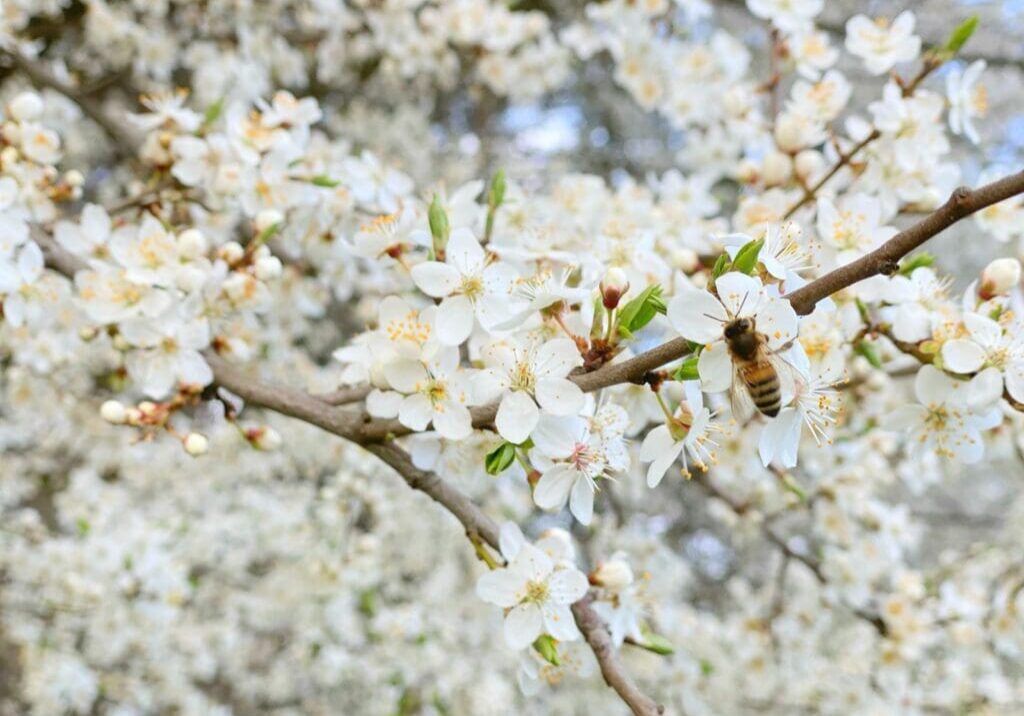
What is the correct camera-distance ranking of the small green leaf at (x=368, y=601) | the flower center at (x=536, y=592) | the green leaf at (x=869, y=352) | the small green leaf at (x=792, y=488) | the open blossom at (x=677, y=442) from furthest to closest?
the small green leaf at (x=368, y=601) → the small green leaf at (x=792, y=488) → the green leaf at (x=869, y=352) → the flower center at (x=536, y=592) → the open blossom at (x=677, y=442)

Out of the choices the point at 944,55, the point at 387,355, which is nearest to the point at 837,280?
the point at 387,355

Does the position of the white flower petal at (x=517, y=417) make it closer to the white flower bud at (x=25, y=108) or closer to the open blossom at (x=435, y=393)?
the open blossom at (x=435, y=393)

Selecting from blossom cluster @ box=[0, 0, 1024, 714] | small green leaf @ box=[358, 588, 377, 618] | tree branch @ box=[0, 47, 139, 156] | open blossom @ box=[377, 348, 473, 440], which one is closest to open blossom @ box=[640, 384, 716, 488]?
blossom cluster @ box=[0, 0, 1024, 714]

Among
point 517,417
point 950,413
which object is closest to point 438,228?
point 517,417

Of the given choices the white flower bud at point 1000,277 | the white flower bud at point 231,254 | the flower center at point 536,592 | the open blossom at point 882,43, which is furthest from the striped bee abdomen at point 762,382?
the open blossom at point 882,43

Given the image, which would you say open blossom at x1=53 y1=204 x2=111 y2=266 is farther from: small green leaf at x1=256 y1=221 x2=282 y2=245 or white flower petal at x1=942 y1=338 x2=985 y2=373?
white flower petal at x1=942 y1=338 x2=985 y2=373

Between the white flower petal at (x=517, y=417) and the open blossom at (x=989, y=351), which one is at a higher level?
the open blossom at (x=989, y=351)

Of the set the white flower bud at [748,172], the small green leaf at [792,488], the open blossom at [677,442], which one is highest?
the open blossom at [677,442]
